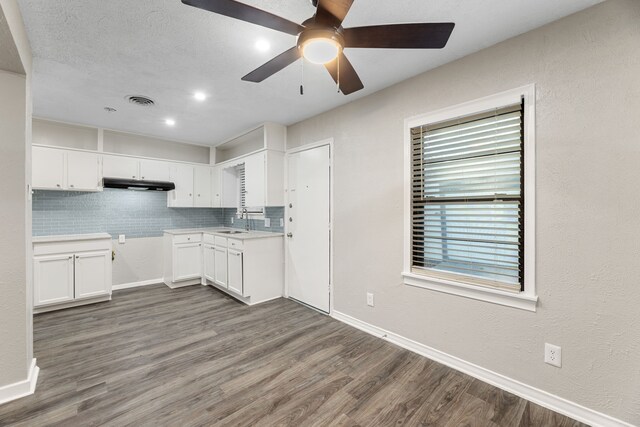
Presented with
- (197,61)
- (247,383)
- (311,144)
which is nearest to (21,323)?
(247,383)

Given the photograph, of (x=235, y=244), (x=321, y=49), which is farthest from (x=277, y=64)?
(x=235, y=244)

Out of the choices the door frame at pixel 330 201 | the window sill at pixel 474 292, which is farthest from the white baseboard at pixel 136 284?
the window sill at pixel 474 292

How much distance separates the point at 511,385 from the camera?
6.63 feet

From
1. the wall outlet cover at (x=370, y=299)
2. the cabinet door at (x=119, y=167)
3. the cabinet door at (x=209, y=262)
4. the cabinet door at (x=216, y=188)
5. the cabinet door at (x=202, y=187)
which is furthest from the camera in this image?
the cabinet door at (x=216, y=188)

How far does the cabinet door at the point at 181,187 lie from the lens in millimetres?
4914

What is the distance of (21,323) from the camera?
1.97 meters

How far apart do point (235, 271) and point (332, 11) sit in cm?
339

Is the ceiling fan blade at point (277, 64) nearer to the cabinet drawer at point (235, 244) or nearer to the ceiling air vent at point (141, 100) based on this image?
the ceiling air vent at point (141, 100)

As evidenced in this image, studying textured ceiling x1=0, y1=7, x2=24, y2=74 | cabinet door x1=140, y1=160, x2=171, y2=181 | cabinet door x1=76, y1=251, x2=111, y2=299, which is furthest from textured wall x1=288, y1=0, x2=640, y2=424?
cabinet door x1=140, y1=160, x2=171, y2=181

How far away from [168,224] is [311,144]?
3.18 meters

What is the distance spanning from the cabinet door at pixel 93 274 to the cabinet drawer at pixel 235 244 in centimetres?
163

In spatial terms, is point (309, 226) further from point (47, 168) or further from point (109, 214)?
point (47, 168)

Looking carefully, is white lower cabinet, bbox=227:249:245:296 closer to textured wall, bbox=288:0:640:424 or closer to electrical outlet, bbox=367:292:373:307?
electrical outlet, bbox=367:292:373:307

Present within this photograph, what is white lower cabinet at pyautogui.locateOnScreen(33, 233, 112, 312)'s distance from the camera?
11.2ft
